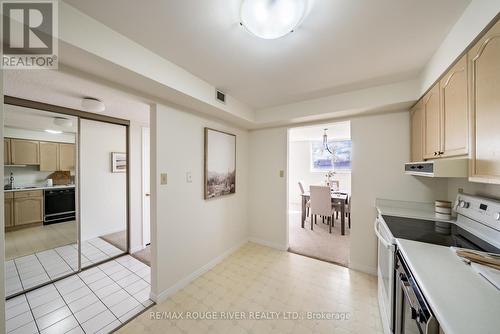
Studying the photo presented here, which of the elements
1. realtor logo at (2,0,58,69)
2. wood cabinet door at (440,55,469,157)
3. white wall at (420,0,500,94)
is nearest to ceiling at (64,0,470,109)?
white wall at (420,0,500,94)

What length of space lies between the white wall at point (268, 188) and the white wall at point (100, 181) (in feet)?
7.36

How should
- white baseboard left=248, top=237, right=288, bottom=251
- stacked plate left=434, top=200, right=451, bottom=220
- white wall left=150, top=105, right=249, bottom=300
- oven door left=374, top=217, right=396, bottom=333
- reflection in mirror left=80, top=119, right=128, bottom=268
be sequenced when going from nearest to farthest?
oven door left=374, top=217, right=396, bottom=333
stacked plate left=434, top=200, right=451, bottom=220
white wall left=150, top=105, right=249, bottom=300
reflection in mirror left=80, top=119, right=128, bottom=268
white baseboard left=248, top=237, right=288, bottom=251

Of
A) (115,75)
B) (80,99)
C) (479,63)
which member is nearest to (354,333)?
(479,63)

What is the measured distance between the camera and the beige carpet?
8.88 ft

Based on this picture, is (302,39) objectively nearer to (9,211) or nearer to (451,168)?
(451,168)

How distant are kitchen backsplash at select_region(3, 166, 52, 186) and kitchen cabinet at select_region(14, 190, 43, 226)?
131 mm

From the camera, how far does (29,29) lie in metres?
0.96

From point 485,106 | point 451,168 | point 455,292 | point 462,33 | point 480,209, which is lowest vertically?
point 455,292

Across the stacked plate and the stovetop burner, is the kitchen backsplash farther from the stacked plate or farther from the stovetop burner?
the stacked plate

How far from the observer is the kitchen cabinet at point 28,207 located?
226cm

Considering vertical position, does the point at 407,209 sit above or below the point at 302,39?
below

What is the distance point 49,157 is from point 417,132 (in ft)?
14.7

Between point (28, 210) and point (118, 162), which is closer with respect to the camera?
point (28, 210)

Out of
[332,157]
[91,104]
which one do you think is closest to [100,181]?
[91,104]
